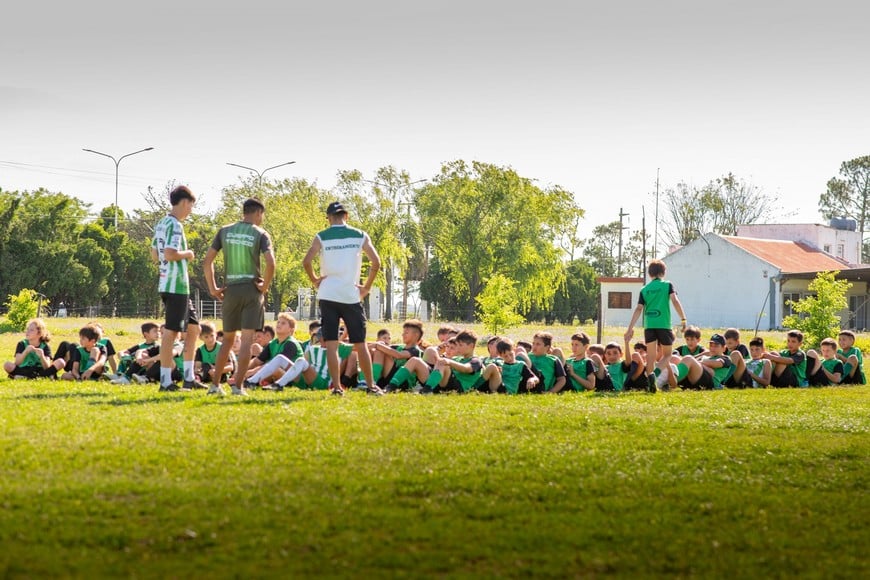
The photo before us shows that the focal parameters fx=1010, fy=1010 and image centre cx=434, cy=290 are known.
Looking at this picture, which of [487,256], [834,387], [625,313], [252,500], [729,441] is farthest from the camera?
[487,256]

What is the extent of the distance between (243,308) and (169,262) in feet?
3.33

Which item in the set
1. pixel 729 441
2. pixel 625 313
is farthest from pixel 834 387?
pixel 625 313

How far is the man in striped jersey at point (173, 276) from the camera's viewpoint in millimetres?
11406

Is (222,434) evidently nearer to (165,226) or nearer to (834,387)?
(165,226)

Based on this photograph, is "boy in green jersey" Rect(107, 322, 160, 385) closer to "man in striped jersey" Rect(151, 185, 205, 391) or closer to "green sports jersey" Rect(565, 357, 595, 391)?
"man in striped jersey" Rect(151, 185, 205, 391)

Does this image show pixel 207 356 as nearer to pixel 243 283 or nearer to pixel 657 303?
pixel 243 283

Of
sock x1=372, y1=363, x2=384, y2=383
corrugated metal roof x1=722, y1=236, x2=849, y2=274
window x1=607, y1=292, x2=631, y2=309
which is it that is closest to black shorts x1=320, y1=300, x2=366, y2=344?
sock x1=372, y1=363, x2=384, y2=383

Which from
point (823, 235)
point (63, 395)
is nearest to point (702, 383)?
point (63, 395)

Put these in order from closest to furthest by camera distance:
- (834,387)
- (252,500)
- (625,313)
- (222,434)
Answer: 1. (252,500)
2. (222,434)
3. (834,387)
4. (625,313)

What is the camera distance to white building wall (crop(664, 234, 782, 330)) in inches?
2398

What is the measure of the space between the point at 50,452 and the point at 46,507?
1.50m

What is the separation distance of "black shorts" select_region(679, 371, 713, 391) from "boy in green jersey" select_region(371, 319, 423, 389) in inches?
189

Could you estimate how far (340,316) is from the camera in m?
11.8

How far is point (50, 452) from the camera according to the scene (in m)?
7.09
